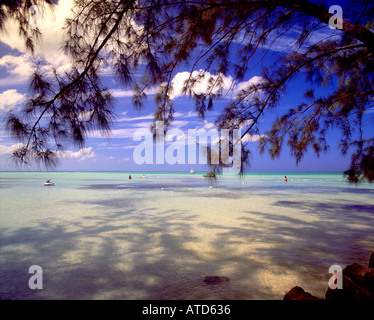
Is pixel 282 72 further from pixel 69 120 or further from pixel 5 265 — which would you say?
pixel 5 265

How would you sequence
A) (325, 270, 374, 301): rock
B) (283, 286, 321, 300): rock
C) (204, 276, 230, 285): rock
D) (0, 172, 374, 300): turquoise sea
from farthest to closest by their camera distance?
(204, 276, 230, 285): rock, (0, 172, 374, 300): turquoise sea, (283, 286, 321, 300): rock, (325, 270, 374, 301): rock

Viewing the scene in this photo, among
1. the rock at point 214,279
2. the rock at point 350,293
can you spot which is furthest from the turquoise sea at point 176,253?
the rock at point 350,293

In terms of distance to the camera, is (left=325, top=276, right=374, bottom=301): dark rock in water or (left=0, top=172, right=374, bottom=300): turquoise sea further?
(left=0, top=172, right=374, bottom=300): turquoise sea

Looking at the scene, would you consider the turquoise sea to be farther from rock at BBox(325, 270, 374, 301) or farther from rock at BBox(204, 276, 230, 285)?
rock at BBox(325, 270, 374, 301)

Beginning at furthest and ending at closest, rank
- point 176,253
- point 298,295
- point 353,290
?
1. point 176,253
2. point 298,295
3. point 353,290

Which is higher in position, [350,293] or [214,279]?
[350,293]

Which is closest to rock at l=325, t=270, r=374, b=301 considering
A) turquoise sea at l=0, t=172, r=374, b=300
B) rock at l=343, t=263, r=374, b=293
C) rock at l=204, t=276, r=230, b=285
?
rock at l=343, t=263, r=374, b=293

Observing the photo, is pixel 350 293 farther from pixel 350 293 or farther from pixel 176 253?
pixel 176 253

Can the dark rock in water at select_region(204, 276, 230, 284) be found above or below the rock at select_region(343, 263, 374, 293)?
below

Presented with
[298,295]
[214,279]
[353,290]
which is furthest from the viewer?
[214,279]

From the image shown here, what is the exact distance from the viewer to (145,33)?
240 centimetres

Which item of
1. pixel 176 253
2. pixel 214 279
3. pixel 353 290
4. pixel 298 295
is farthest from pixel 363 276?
pixel 176 253
